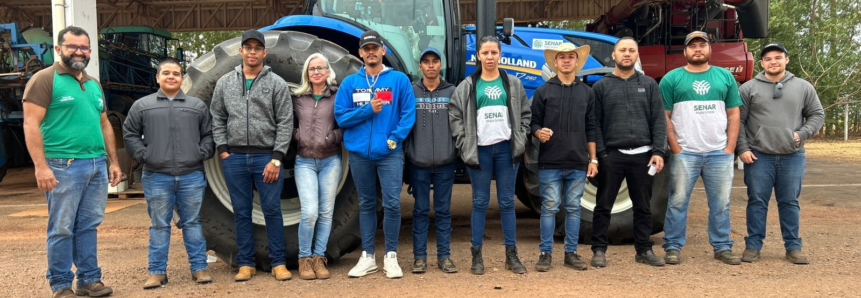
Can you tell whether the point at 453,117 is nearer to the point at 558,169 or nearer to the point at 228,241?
the point at 558,169

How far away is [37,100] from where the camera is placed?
3.72 meters

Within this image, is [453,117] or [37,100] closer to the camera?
[37,100]

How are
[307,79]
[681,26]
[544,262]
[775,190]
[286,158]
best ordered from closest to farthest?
Result: 1. [307,79]
2. [544,262]
3. [286,158]
4. [775,190]
5. [681,26]

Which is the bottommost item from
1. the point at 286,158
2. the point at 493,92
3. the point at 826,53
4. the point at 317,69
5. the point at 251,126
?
the point at 286,158

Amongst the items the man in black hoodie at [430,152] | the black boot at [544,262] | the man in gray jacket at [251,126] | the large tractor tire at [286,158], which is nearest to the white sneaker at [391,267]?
the man in black hoodie at [430,152]

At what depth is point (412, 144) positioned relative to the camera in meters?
4.40

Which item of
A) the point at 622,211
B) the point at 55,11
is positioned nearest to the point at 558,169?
the point at 622,211

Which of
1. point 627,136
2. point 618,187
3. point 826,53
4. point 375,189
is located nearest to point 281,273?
point 375,189

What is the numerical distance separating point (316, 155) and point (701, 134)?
8.97ft

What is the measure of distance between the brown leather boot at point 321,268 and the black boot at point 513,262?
1.23 m

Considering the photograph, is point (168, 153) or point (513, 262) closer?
point (168, 153)

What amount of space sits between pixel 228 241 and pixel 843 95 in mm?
23367

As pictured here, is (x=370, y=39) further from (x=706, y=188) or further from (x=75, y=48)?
(x=706, y=188)

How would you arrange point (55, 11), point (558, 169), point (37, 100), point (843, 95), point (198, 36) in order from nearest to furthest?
point (37, 100) → point (558, 169) → point (55, 11) → point (843, 95) → point (198, 36)
